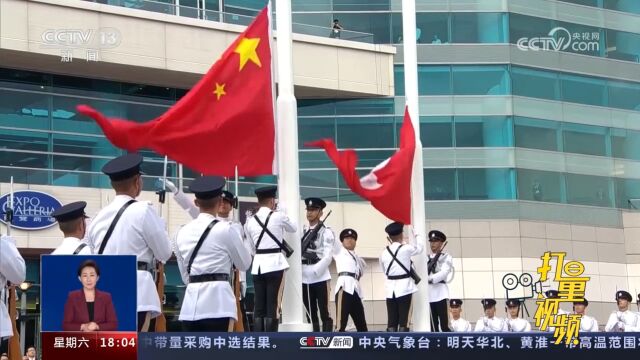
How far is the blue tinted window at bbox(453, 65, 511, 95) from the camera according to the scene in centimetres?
3559

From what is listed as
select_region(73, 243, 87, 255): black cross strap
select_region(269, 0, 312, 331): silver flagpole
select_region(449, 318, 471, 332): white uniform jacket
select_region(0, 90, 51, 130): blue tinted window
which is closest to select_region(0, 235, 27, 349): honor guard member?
select_region(73, 243, 87, 255): black cross strap

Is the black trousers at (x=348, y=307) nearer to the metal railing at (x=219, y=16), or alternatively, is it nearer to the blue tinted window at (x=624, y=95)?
the metal railing at (x=219, y=16)

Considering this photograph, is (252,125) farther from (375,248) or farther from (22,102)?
(375,248)

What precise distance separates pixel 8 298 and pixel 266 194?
4.07 m

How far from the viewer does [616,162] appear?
1468 inches

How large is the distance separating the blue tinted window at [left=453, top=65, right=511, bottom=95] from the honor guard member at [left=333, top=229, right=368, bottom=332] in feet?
62.3

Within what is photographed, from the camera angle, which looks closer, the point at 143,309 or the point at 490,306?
the point at 143,309

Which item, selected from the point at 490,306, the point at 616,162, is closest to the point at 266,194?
the point at 490,306

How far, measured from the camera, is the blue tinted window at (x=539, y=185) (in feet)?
117

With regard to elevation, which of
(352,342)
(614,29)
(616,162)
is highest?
(614,29)

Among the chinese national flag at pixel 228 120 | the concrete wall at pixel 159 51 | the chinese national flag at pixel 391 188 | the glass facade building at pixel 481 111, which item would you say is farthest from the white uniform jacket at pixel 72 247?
the glass facade building at pixel 481 111

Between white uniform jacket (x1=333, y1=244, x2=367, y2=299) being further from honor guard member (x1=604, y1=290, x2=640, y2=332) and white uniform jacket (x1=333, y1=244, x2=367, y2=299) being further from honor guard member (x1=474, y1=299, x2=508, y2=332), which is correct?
honor guard member (x1=604, y1=290, x2=640, y2=332)

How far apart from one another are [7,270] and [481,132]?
26843 mm

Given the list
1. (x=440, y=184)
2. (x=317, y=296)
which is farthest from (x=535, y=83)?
(x=317, y=296)
